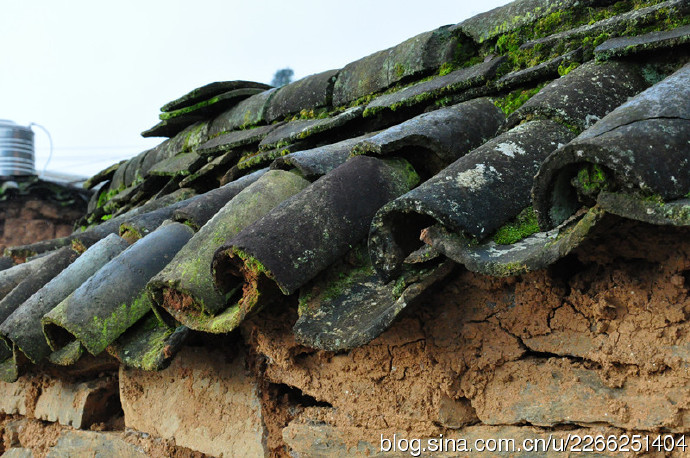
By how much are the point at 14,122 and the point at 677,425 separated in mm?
11515

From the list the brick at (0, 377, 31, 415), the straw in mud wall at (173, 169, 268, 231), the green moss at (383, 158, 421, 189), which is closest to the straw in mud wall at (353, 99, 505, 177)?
the green moss at (383, 158, 421, 189)

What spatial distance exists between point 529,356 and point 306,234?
74 centimetres

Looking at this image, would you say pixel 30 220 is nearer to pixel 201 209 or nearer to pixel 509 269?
pixel 201 209

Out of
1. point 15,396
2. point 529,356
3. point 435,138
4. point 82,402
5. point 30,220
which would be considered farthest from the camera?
point 30,220

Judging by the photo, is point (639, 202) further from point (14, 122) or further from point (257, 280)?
point (14, 122)

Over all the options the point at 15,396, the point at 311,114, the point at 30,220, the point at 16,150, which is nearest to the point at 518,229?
the point at 311,114

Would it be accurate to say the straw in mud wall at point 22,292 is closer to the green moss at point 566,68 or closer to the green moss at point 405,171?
the green moss at point 405,171

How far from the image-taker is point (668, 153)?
4.40 feet

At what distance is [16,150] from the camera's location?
10234 millimetres

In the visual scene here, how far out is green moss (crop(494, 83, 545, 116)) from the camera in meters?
2.45

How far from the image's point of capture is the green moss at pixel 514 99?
8.05ft

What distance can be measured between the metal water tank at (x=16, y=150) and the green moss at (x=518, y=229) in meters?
9.70

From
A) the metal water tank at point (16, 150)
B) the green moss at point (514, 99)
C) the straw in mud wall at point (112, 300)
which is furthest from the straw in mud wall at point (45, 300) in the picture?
the metal water tank at point (16, 150)

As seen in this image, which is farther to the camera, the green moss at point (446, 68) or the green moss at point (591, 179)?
the green moss at point (446, 68)
